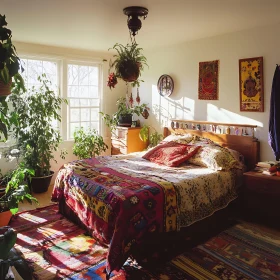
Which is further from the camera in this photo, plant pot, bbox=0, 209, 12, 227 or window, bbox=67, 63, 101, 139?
window, bbox=67, 63, 101, 139

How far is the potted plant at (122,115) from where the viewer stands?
5.14 m

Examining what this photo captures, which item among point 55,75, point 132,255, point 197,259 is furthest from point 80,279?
point 55,75

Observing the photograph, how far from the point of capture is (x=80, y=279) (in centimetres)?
232

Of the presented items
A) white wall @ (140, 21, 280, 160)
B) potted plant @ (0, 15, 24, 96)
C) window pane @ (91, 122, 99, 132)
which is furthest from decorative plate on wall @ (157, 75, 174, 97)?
potted plant @ (0, 15, 24, 96)

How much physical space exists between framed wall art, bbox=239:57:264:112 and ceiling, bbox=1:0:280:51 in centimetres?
46

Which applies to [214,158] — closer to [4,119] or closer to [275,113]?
[275,113]

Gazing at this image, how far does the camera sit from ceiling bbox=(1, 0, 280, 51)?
8.85 feet

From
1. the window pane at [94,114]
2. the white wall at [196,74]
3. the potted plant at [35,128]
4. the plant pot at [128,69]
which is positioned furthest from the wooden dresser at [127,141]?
the plant pot at [128,69]

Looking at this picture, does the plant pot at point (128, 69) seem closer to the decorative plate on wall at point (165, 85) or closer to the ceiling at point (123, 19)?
the ceiling at point (123, 19)

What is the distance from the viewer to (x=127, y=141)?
4969mm

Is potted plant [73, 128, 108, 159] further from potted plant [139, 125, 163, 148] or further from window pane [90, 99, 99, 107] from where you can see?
potted plant [139, 125, 163, 148]

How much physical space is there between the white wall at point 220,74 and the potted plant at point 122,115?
0.73 ft

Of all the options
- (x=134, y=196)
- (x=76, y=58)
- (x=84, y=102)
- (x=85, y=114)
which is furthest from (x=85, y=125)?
(x=134, y=196)

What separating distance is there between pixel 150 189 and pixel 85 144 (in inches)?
99.3
